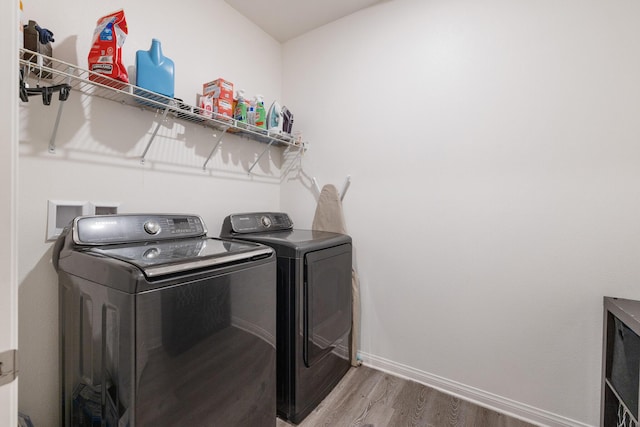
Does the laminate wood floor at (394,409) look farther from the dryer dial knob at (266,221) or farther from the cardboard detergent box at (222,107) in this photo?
the cardboard detergent box at (222,107)

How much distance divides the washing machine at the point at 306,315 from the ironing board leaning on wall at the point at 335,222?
0.64 ft

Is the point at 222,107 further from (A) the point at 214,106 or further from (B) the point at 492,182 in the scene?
(B) the point at 492,182

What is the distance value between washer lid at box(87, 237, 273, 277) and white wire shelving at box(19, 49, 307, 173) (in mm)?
573

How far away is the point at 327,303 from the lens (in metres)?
1.75

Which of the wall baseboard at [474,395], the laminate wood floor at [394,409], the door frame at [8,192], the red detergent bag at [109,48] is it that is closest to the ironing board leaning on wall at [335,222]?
the wall baseboard at [474,395]

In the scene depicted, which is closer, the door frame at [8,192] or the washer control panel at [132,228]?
the door frame at [8,192]

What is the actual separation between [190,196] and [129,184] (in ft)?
1.17

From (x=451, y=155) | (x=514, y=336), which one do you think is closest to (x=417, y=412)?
(x=514, y=336)

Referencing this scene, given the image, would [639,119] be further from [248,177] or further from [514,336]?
[248,177]

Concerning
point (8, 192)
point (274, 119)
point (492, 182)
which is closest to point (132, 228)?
point (8, 192)

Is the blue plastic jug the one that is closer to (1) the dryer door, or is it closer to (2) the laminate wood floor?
(1) the dryer door

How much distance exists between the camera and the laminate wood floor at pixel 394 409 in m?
1.59

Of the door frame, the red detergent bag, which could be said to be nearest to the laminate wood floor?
the door frame

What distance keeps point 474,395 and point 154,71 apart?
2.57 metres
